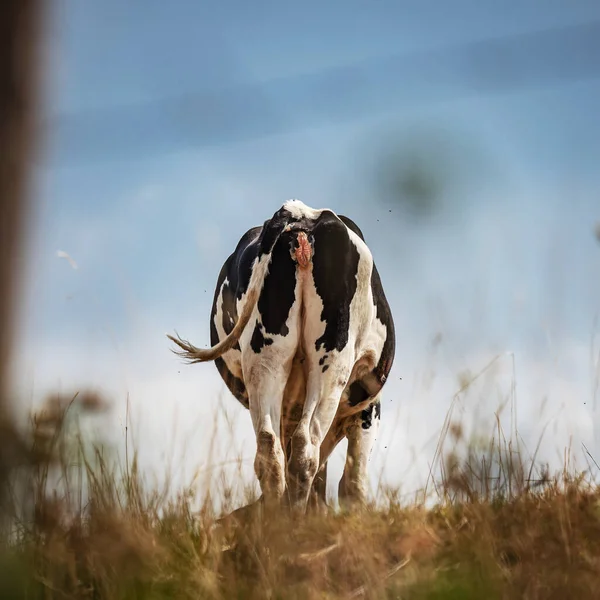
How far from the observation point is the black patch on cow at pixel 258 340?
617 cm

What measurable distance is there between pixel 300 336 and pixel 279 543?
2.54 metres

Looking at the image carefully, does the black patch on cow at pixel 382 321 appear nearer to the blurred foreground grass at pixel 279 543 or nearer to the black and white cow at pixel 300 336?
the black and white cow at pixel 300 336

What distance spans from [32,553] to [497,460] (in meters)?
2.23

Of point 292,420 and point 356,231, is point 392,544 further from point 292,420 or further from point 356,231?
point 356,231

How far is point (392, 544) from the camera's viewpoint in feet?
13.4

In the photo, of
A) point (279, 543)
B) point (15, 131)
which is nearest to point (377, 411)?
point (279, 543)

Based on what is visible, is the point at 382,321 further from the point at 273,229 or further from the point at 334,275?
the point at 273,229

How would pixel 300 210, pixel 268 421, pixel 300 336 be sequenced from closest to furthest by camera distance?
pixel 268 421
pixel 300 336
pixel 300 210

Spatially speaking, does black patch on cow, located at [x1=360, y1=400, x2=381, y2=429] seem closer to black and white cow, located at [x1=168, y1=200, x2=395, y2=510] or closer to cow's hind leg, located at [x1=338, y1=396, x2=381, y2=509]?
cow's hind leg, located at [x1=338, y1=396, x2=381, y2=509]

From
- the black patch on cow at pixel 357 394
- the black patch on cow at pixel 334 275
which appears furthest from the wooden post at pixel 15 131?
the black patch on cow at pixel 357 394

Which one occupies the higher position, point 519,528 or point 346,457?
point 346,457

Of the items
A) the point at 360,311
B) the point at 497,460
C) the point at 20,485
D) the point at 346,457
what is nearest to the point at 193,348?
the point at 360,311

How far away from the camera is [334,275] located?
252 inches

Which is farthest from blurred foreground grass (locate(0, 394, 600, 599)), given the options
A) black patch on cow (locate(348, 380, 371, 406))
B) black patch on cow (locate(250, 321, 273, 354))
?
black patch on cow (locate(348, 380, 371, 406))
